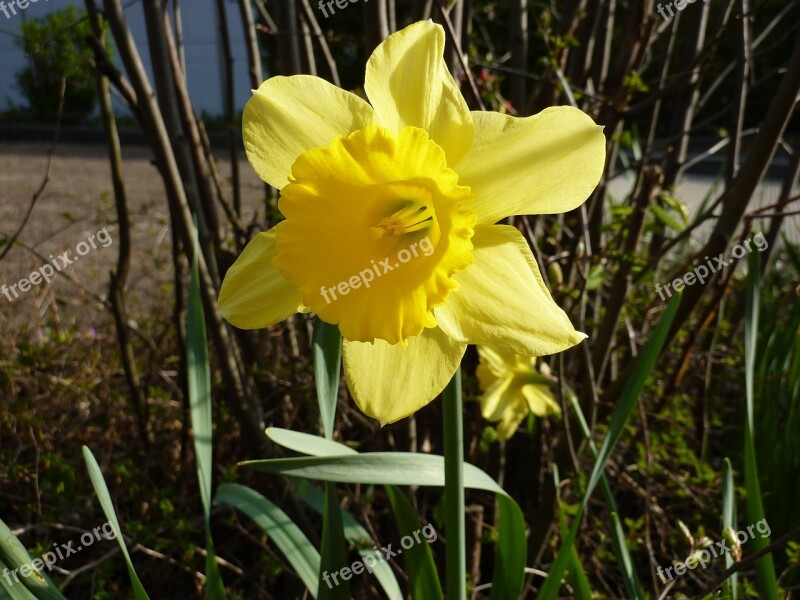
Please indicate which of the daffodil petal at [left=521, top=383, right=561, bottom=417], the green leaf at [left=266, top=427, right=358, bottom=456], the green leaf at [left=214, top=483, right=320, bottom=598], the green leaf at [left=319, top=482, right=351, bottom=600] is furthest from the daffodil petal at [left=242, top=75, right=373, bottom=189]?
the daffodil petal at [left=521, top=383, right=561, bottom=417]

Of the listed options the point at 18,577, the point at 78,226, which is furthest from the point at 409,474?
the point at 78,226

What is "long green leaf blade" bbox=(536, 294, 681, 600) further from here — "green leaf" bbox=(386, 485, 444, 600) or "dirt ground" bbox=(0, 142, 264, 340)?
"dirt ground" bbox=(0, 142, 264, 340)

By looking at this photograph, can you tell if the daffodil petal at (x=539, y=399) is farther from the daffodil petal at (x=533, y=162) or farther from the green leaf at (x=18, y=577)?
the green leaf at (x=18, y=577)

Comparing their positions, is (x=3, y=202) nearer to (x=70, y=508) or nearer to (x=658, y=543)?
(x=70, y=508)

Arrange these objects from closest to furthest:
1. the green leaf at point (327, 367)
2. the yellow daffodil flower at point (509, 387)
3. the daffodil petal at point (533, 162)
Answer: the daffodil petal at point (533, 162) → the green leaf at point (327, 367) → the yellow daffodil flower at point (509, 387)

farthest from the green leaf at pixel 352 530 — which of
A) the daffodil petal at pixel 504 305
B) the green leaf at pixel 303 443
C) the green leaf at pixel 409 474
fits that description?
the daffodil petal at pixel 504 305

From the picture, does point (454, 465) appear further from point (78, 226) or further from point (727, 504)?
point (78, 226)
